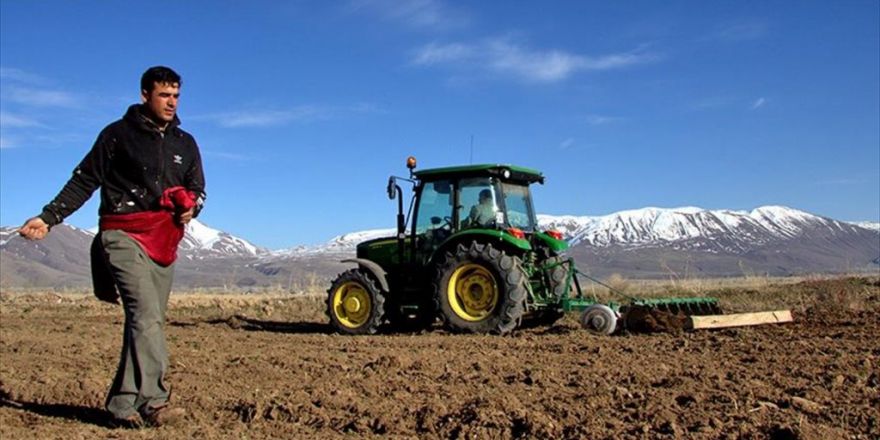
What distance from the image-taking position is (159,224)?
15.3 feet

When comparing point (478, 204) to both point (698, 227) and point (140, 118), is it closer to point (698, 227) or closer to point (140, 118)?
point (140, 118)

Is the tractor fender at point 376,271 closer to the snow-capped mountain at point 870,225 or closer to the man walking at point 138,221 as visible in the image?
the man walking at point 138,221

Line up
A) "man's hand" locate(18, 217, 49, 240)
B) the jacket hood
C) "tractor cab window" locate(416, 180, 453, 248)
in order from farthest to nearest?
"tractor cab window" locate(416, 180, 453, 248) < the jacket hood < "man's hand" locate(18, 217, 49, 240)

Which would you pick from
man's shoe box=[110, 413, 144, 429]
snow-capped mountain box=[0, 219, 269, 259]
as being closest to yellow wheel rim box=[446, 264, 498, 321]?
man's shoe box=[110, 413, 144, 429]

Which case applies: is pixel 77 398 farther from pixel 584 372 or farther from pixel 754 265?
pixel 754 265

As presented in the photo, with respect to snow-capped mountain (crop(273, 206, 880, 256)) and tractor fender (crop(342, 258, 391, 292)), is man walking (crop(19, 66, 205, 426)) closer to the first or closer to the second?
tractor fender (crop(342, 258, 391, 292))

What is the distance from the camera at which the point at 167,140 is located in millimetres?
4750

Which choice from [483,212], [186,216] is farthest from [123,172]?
[483,212]

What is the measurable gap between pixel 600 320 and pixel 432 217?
2688mm

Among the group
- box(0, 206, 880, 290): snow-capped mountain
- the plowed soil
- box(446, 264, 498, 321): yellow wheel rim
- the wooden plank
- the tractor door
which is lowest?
the plowed soil

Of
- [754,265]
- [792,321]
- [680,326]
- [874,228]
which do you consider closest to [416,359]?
[680,326]

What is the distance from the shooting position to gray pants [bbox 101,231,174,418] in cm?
452

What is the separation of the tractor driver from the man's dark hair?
220 inches

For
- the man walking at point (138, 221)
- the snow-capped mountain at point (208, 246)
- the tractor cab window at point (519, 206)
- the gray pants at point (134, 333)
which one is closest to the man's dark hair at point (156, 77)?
the man walking at point (138, 221)
